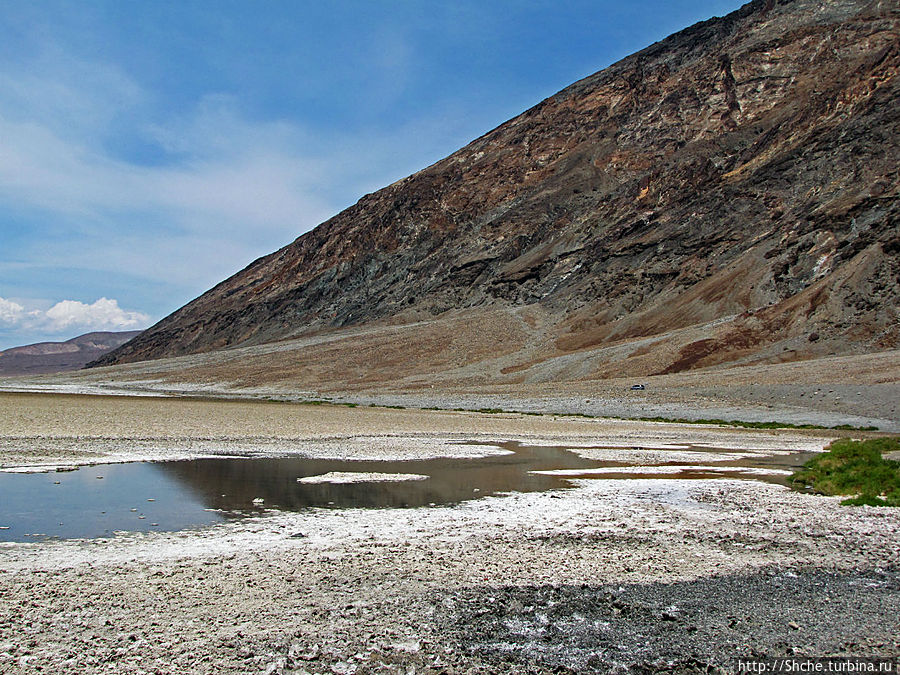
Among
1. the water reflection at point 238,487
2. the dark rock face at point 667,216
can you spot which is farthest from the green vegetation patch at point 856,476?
the dark rock face at point 667,216

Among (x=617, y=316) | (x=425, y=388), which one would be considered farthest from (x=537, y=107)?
(x=425, y=388)

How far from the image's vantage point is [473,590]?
23.1 ft

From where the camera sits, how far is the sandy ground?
5.42 meters

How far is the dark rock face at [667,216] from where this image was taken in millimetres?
70938

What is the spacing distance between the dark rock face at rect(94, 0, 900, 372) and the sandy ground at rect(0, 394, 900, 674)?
180 ft

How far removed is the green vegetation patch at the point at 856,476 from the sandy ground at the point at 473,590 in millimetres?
1138

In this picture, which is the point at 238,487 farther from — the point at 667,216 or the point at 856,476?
the point at 667,216

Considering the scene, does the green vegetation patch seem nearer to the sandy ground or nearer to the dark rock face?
the sandy ground

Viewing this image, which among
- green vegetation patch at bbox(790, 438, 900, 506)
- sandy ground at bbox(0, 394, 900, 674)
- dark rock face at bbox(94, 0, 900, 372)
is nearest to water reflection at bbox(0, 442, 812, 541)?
sandy ground at bbox(0, 394, 900, 674)

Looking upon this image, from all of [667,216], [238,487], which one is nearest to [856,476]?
[238,487]

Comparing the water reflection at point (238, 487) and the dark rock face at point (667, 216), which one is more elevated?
the dark rock face at point (667, 216)

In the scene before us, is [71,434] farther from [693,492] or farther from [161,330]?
[161,330]

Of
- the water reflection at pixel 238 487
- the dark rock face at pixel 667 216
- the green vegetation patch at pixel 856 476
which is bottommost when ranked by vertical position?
the green vegetation patch at pixel 856 476

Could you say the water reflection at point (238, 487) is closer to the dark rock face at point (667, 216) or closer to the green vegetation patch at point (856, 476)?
the green vegetation patch at point (856, 476)
